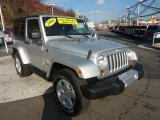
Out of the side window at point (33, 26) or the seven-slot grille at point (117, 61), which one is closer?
the seven-slot grille at point (117, 61)

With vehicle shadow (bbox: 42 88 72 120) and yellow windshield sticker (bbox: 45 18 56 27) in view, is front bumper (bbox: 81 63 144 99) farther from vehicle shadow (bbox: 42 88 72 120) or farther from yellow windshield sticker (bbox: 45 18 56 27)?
yellow windshield sticker (bbox: 45 18 56 27)

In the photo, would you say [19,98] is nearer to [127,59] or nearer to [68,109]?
[68,109]

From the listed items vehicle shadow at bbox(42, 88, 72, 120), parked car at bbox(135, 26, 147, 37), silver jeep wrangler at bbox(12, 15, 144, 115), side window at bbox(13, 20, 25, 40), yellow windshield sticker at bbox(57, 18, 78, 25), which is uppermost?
yellow windshield sticker at bbox(57, 18, 78, 25)

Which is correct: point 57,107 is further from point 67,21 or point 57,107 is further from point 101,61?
point 67,21

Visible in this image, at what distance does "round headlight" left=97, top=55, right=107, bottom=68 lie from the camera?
13.0 feet

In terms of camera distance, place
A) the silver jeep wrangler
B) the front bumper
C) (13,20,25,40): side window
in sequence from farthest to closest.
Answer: (13,20,25,40): side window, the silver jeep wrangler, the front bumper

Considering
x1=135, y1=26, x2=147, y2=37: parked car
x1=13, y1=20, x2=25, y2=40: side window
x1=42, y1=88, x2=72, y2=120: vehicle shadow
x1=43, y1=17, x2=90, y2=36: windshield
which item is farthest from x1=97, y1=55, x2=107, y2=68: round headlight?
x1=135, y1=26, x2=147, y2=37: parked car

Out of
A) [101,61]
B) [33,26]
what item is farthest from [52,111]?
[33,26]

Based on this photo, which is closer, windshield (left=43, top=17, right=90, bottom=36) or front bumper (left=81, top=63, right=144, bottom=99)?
front bumper (left=81, top=63, right=144, bottom=99)

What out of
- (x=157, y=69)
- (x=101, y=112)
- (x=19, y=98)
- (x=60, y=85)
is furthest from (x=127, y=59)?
(x=157, y=69)

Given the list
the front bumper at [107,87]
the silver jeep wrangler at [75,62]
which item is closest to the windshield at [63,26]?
the silver jeep wrangler at [75,62]

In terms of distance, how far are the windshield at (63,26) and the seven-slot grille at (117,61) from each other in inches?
65.5

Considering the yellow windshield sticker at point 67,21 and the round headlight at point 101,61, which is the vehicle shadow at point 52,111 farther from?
the yellow windshield sticker at point 67,21

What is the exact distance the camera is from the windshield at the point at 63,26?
17.3ft
